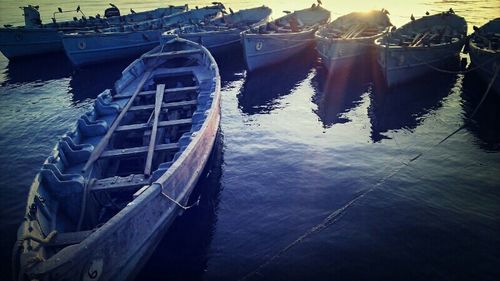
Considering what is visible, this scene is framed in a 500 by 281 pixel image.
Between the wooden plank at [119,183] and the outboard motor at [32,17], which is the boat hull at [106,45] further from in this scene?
the wooden plank at [119,183]

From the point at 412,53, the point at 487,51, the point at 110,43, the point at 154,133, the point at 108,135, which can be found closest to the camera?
the point at 108,135

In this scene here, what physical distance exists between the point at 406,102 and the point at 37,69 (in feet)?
86.2

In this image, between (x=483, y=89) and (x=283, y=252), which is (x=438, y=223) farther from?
(x=483, y=89)

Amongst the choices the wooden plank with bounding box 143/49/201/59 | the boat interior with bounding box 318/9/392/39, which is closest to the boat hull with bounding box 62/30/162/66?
the wooden plank with bounding box 143/49/201/59

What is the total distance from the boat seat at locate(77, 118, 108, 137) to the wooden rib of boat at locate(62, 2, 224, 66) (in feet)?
50.0

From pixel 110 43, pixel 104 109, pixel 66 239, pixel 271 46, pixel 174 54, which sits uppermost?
pixel 110 43

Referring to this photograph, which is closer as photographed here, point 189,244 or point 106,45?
point 189,244

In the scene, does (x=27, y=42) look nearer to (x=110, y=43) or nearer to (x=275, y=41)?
(x=110, y=43)

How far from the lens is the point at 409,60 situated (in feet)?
56.3

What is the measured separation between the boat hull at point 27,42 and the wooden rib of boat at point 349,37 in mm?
21437

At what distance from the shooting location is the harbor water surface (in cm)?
799

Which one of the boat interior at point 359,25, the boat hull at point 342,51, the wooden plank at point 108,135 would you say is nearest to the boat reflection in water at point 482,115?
the boat hull at point 342,51

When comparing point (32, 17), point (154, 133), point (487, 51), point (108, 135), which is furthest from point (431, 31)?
point (32, 17)

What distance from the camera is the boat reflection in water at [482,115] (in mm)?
12617
